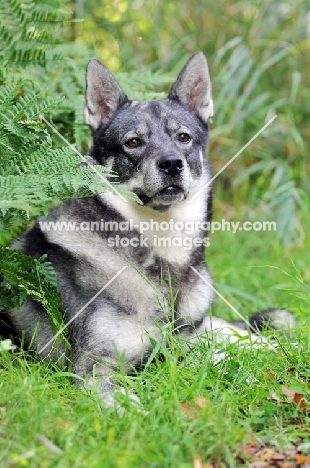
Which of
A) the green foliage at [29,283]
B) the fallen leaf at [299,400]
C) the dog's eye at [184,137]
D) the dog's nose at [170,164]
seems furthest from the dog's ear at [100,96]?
the fallen leaf at [299,400]

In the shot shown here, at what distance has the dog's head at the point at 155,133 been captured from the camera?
366 cm

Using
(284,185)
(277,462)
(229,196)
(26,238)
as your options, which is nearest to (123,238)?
(26,238)

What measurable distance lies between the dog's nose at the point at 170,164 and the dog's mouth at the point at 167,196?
0.09 m

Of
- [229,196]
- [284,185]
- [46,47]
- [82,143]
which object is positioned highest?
[46,47]

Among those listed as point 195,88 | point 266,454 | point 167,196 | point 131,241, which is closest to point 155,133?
point 167,196

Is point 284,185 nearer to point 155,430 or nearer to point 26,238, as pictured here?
point 26,238

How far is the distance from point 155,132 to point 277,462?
2.09 m

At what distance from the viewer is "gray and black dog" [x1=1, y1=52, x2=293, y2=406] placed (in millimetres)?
3471

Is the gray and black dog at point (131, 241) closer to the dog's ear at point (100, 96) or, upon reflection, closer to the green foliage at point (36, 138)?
the dog's ear at point (100, 96)

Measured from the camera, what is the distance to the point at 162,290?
363 cm

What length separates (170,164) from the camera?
360 cm

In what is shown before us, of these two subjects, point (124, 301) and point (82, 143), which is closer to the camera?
point (124, 301)

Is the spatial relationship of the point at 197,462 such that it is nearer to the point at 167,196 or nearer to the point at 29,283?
the point at 29,283

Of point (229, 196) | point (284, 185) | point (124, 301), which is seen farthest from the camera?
point (229, 196)
